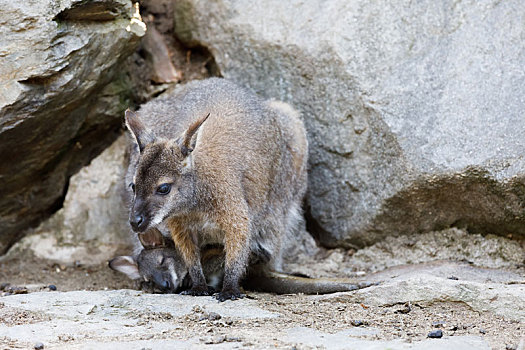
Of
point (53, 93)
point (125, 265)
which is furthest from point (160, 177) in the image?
point (125, 265)

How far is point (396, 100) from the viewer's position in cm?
657

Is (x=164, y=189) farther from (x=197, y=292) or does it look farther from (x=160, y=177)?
(x=197, y=292)

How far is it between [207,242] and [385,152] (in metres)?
1.84

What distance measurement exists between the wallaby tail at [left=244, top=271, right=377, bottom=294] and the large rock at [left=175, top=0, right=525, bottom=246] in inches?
42.0

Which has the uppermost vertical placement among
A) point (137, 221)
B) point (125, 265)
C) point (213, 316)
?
point (137, 221)

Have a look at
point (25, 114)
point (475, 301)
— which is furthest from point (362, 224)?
point (25, 114)

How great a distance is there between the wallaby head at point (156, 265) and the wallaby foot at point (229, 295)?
821 mm

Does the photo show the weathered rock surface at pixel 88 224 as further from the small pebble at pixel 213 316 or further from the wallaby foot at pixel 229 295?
the small pebble at pixel 213 316

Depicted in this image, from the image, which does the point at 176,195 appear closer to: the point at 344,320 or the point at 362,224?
the point at 344,320

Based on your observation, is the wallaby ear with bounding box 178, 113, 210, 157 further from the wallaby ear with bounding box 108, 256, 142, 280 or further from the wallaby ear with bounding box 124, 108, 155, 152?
the wallaby ear with bounding box 108, 256, 142, 280

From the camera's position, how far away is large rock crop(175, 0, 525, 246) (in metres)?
6.18

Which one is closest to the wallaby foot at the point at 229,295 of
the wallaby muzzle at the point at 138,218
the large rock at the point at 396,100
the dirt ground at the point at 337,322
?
the dirt ground at the point at 337,322

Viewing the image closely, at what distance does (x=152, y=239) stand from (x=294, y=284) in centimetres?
155

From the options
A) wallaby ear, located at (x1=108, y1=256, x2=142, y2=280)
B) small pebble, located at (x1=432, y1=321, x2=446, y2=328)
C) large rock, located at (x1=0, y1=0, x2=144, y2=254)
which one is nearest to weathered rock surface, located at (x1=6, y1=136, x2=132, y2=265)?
large rock, located at (x1=0, y1=0, x2=144, y2=254)
